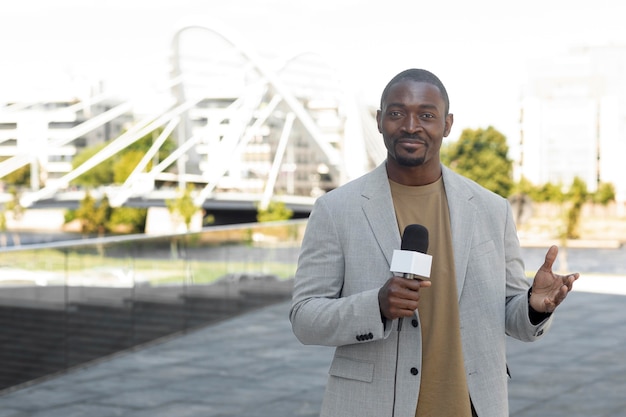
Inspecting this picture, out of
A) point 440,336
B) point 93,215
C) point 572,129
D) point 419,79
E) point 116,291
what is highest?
point 419,79

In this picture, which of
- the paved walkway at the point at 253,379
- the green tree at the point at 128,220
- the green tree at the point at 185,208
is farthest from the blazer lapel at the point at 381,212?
the green tree at the point at 128,220

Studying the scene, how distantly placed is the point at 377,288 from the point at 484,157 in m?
89.4

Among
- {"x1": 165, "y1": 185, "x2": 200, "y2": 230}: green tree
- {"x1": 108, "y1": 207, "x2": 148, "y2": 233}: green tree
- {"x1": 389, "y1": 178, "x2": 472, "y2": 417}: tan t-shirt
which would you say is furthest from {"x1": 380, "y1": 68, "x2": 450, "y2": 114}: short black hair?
{"x1": 108, "y1": 207, "x2": 148, "y2": 233}: green tree

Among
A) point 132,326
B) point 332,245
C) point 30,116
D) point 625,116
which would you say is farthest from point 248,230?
point 30,116

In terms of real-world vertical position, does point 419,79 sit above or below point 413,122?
above

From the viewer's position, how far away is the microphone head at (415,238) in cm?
233

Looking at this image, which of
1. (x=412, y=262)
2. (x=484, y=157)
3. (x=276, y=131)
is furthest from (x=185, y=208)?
(x=276, y=131)

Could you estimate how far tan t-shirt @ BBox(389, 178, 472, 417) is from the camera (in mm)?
2504

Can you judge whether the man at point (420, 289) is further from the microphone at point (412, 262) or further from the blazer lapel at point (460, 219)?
the microphone at point (412, 262)

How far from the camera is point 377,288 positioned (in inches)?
99.3

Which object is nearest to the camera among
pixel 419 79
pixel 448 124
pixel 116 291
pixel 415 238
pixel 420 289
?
pixel 415 238

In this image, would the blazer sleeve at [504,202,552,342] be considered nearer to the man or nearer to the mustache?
the man

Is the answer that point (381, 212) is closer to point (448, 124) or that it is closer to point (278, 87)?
point (448, 124)

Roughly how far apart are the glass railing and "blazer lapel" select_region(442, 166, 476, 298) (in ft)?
19.0
